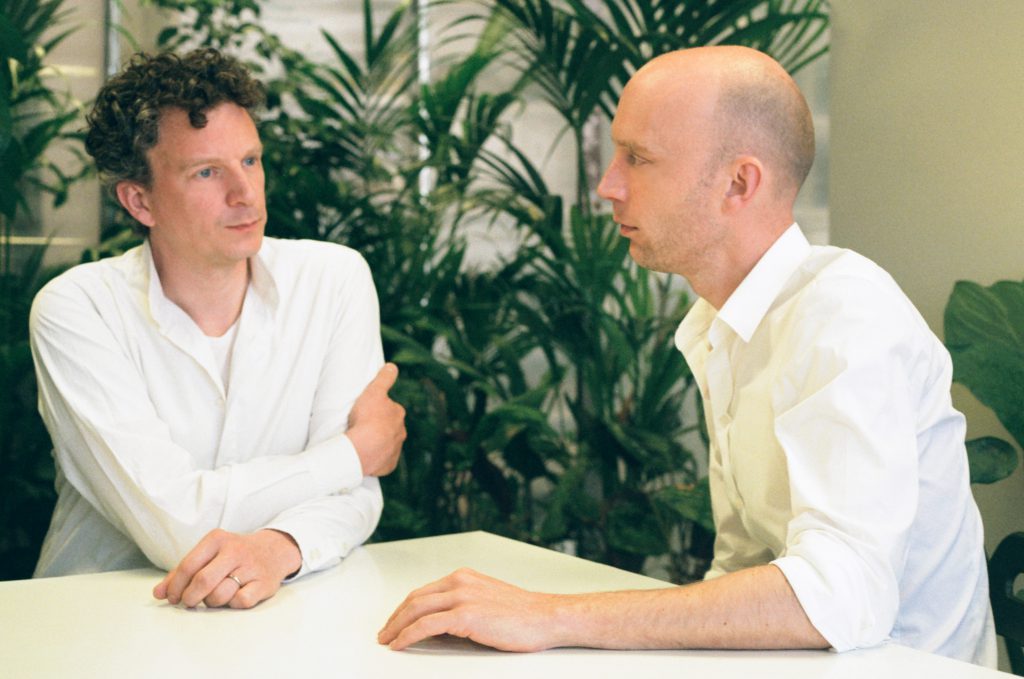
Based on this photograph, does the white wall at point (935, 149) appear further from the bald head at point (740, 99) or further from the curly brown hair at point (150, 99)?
A: the curly brown hair at point (150, 99)

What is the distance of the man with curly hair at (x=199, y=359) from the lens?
6.78ft

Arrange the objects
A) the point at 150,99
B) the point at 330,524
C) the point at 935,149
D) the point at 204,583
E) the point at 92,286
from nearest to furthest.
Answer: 1. the point at 204,583
2. the point at 330,524
3. the point at 92,286
4. the point at 150,99
5. the point at 935,149

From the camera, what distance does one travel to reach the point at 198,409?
7.62 feet

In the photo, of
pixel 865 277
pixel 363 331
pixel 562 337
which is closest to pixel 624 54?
pixel 562 337

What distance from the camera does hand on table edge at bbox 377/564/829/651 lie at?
1.37m

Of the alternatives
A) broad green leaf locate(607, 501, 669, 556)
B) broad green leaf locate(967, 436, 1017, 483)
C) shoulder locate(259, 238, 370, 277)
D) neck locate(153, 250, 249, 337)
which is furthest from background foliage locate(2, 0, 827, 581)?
neck locate(153, 250, 249, 337)

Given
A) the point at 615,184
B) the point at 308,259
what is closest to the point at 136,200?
the point at 308,259

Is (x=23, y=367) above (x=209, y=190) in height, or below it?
below

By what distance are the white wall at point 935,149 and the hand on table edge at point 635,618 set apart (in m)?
1.46

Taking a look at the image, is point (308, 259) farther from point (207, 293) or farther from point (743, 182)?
point (743, 182)

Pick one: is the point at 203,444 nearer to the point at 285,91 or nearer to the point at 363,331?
the point at 363,331

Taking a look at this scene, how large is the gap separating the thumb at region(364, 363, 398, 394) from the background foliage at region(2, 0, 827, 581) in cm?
103

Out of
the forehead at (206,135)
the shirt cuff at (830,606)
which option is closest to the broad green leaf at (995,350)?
A: the shirt cuff at (830,606)

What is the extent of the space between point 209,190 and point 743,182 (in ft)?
3.82
